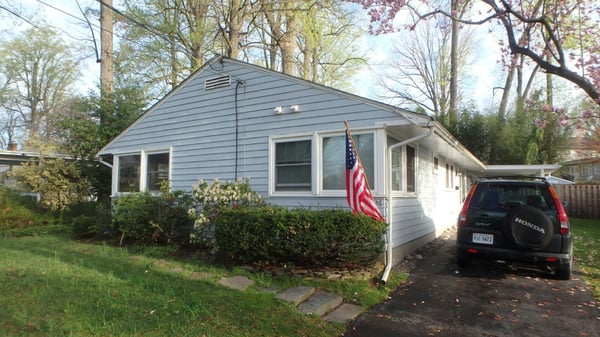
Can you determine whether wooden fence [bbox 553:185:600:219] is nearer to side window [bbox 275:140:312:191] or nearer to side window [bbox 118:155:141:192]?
side window [bbox 275:140:312:191]

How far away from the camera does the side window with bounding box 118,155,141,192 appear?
9.98 meters

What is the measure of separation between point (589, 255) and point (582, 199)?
12312 millimetres

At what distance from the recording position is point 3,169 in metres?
14.8

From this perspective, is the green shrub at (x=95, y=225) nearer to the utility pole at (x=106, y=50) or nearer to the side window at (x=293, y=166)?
the side window at (x=293, y=166)

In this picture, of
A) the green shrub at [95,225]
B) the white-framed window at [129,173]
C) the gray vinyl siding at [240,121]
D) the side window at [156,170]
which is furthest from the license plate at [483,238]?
the white-framed window at [129,173]

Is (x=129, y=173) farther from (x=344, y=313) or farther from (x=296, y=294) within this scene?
(x=344, y=313)

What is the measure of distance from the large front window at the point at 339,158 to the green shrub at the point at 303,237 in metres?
1.24

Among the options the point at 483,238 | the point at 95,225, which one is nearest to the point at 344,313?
the point at 483,238

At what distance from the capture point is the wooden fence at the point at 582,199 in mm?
17172

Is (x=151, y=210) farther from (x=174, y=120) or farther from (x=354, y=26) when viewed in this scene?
(x=354, y=26)

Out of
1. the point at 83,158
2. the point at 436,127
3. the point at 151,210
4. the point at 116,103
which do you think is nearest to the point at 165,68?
the point at 116,103

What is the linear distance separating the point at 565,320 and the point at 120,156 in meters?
10.9

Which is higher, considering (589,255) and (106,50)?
(106,50)

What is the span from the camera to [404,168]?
24.1ft
